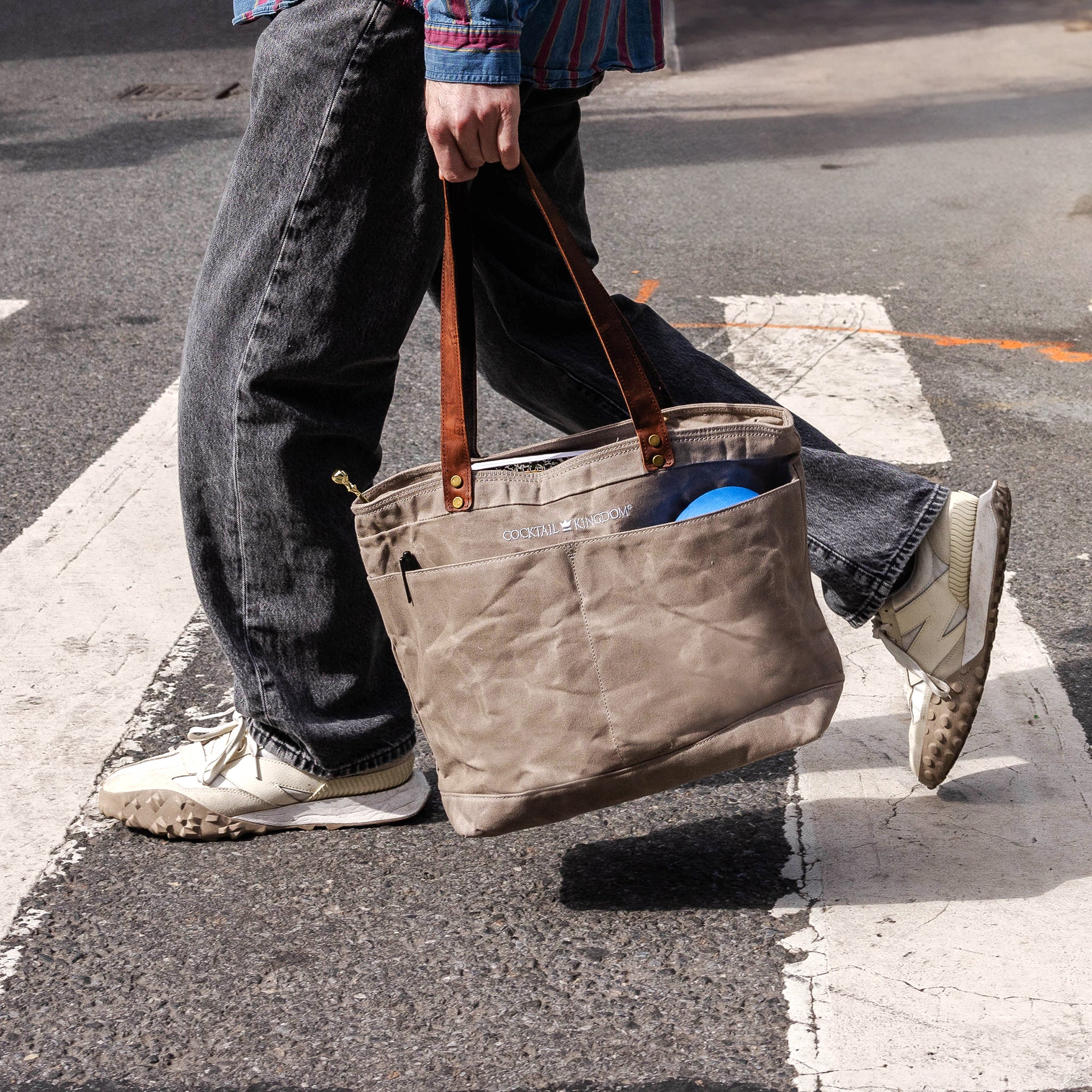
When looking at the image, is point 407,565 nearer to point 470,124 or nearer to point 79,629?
point 470,124

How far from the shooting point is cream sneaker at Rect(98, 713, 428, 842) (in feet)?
7.58

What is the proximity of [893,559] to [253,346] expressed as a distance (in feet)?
3.40

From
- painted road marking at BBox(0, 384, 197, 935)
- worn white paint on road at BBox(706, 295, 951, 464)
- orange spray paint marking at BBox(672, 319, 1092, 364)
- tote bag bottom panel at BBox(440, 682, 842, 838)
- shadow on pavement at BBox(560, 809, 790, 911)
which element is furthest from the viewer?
orange spray paint marking at BBox(672, 319, 1092, 364)

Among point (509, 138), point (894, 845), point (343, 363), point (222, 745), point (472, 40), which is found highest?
point (472, 40)

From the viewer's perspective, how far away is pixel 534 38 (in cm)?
199

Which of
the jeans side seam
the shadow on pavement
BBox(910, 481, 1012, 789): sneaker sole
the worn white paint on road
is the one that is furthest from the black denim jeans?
the worn white paint on road

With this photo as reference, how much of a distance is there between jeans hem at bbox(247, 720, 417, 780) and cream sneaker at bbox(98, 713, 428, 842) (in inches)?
0.4

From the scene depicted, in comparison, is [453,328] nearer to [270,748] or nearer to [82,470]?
[270,748]

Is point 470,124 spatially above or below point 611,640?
above

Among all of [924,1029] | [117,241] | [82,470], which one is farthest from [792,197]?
[924,1029]

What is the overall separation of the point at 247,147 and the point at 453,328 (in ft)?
1.32

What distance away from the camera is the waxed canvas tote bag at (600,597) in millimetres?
1871

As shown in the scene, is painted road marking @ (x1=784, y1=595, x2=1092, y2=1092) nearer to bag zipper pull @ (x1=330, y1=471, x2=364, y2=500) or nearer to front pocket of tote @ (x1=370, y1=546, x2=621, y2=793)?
front pocket of tote @ (x1=370, y1=546, x2=621, y2=793)

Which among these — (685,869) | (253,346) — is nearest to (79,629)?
(253,346)
